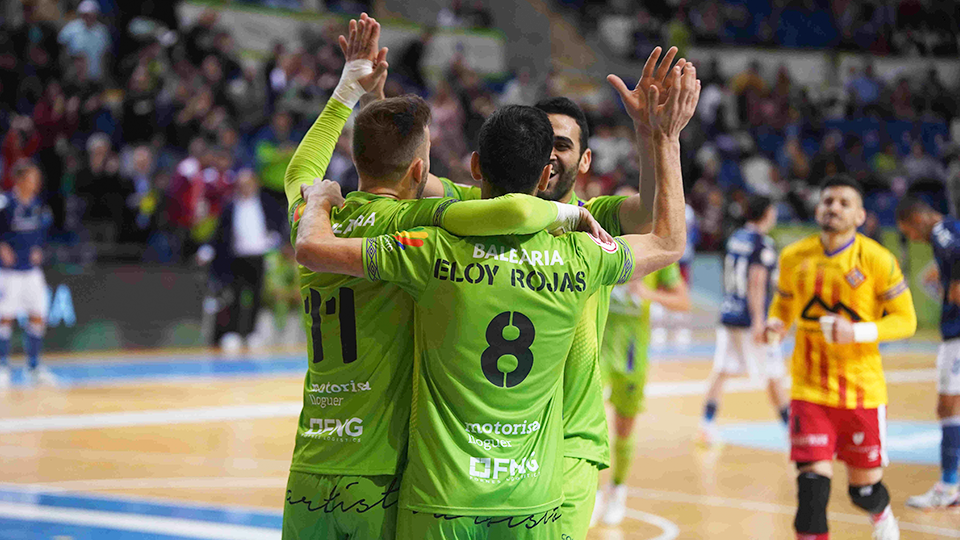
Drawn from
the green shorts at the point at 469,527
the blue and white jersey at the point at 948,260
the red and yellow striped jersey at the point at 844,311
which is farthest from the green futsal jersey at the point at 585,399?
the blue and white jersey at the point at 948,260

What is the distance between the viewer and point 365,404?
318 centimetres

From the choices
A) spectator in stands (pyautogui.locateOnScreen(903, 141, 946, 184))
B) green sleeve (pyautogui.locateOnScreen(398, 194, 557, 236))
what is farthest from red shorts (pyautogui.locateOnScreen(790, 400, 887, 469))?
spectator in stands (pyautogui.locateOnScreen(903, 141, 946, 184))

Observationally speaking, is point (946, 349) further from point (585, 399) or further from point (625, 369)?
point (585, 399)

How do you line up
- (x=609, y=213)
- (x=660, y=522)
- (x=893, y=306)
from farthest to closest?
(x=660, y=522) → (x=893, y=306) → (x=609, y=213)

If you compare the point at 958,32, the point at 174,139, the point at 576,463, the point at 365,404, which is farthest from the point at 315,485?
the point at 958,32

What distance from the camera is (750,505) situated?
7.37 meters

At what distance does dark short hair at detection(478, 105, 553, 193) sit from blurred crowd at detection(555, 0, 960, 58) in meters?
23.2

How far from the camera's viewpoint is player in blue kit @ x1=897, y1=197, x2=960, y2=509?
24.1 ft

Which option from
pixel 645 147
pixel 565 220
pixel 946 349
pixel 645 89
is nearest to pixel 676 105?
pixel 645 89

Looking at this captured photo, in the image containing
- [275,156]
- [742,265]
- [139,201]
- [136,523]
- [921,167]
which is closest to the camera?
[136,523]

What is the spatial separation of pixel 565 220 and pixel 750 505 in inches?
188

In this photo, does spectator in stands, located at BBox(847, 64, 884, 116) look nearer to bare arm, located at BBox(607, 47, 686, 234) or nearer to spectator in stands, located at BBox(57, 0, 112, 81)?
spectator in stands, located at BBox(57, 0, 112, 81)

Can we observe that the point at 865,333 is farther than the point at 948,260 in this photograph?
No

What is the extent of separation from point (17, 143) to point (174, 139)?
94.1 inches
